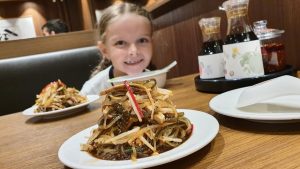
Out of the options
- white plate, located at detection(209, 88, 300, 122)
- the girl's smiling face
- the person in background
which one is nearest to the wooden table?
white plate, located at detection(209, 88, 300, 122)

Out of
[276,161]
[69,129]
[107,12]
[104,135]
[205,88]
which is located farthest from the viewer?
[107,12]

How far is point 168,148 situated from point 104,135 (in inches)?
4.3

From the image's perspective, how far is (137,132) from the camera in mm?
424

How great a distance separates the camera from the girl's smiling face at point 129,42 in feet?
5.34

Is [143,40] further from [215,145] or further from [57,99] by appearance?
[215,145]

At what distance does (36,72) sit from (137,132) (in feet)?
7.46

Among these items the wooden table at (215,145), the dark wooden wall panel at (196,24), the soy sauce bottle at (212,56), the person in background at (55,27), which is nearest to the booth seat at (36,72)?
the dark wooden wall panel at (196,24)

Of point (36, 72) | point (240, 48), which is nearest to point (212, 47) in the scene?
point (240, 48)

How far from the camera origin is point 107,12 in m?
1.77

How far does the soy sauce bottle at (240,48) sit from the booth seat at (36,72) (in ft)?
6.49

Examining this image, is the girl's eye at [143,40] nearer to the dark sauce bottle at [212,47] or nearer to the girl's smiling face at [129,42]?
the girl's smiling face at [129,42]

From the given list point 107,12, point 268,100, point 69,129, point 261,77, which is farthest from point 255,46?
point 107,12

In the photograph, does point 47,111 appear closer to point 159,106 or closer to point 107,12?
point 159,106

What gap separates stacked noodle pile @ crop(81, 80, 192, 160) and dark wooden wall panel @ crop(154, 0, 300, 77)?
27.7 inches
